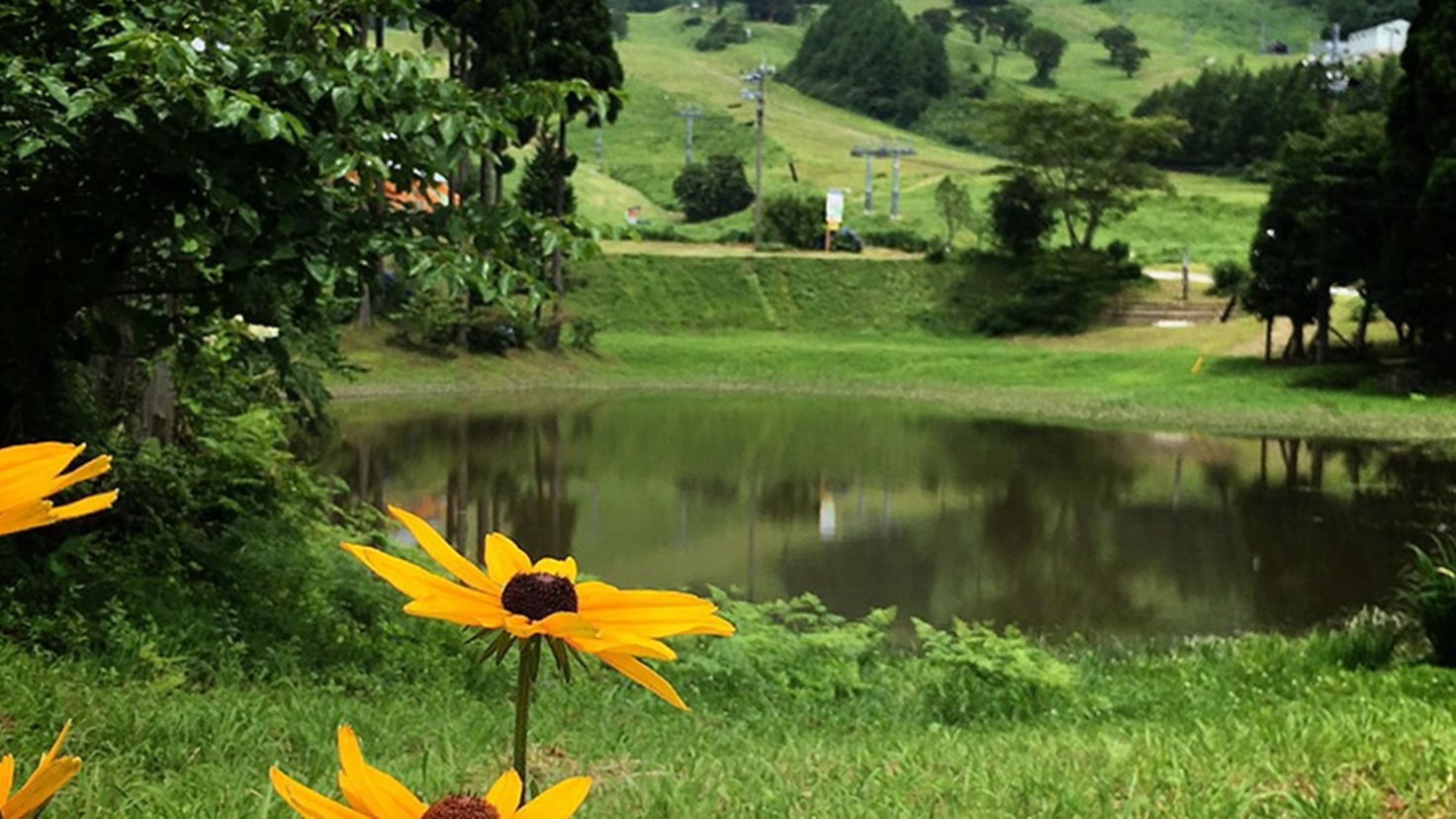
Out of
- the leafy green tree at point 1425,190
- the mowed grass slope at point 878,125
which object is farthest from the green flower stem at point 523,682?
the leafy green tree at point 1425,190

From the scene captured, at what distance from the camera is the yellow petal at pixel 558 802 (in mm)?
604

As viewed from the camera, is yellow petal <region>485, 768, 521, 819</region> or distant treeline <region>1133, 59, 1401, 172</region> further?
distant treeline <region>1133, 59, 1401, 172</region>

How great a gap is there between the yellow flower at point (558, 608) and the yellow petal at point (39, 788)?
0.17m

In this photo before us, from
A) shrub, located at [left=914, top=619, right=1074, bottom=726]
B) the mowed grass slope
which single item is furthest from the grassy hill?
shrub, located at [left=914, top=619, right=1074, bottom=726]

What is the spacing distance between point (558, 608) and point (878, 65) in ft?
267

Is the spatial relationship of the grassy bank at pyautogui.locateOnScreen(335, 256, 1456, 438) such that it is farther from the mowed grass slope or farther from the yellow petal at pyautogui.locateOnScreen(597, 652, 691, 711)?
the yellow petal at pyautogui.locateOnScreen(597, 652, 691, 711)

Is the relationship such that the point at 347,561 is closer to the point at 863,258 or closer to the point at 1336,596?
the point at 1336,596

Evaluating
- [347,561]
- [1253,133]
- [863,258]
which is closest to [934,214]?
[863,258]

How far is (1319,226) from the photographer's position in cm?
2173

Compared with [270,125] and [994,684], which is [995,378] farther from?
[270,125]

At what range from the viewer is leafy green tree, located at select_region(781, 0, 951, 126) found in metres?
78.4

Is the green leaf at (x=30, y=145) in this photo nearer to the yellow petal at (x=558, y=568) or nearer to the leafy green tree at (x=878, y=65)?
the yellow petal at (x=558, y=568)

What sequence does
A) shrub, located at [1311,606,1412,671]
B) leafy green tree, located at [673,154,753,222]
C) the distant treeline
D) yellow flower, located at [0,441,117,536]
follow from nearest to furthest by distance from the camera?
yellow flower, located at [0,441,117,536], shrub, located at [1311,606,1412,671], leafy green tree, located at [673,154,753,222], the distant treeline

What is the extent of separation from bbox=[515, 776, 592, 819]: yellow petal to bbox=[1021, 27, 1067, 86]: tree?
89.5 metres
